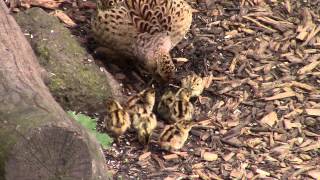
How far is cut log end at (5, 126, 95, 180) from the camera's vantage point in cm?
408

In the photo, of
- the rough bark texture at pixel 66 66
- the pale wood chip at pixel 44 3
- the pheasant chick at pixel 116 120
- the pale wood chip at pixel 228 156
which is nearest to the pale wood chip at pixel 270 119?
the pale wood chip at pixel 228 156

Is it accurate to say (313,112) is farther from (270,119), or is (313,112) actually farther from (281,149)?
(281,149)

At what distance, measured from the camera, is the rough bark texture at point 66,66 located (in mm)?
6230

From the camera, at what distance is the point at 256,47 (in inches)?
288

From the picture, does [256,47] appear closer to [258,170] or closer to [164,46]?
[164,46]

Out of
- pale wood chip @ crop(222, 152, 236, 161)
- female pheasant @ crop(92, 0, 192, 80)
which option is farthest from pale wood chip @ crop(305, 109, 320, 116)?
female pheasant @ crop(92, 0, 192, 80)

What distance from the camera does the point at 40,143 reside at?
4.08 metres

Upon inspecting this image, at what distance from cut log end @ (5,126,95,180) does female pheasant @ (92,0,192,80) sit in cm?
263

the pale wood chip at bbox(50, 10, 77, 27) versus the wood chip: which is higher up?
the pale wood chip at bbox(50, 10, 77, 27)

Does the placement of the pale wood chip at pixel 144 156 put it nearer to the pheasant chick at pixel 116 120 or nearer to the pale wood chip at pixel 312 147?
the pheasant chick at pixel 116 120

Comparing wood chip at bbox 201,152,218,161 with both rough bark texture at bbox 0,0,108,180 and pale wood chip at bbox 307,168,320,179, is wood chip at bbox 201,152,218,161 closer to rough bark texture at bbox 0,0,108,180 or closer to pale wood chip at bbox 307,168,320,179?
pale wood chip at bbox 307,168,320,179

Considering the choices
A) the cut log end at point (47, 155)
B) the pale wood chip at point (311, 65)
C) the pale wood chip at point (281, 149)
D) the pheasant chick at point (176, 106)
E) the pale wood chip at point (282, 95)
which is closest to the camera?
the cut log end at point (47, 155)

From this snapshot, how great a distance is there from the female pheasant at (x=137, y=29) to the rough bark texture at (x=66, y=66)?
13.4 inches

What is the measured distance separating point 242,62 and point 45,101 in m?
3.00
